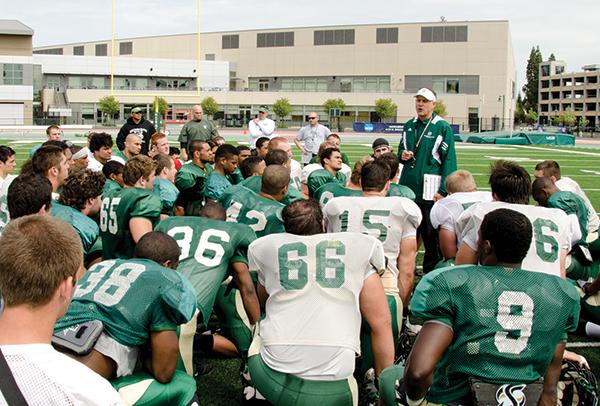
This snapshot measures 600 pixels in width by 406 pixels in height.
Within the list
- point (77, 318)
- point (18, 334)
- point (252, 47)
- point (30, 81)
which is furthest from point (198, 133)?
point (252, 47)

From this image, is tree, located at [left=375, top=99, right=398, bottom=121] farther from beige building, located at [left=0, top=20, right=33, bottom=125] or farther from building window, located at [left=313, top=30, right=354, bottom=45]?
beige building, located at [left=0, top=20, right=33, bottom=125]

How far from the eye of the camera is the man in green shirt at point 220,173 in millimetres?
6531

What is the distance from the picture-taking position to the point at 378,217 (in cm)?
464

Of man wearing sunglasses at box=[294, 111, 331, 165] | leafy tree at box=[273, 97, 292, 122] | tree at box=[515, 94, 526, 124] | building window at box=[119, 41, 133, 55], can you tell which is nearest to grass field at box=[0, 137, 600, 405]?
man wearing sunglasses at box=[294, 111, 331, 165]

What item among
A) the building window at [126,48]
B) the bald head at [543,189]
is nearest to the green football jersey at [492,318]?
the bald head at [543,189]

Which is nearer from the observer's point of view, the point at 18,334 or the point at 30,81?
the point at 18,334

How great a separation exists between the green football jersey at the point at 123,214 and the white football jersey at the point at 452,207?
2173 mm

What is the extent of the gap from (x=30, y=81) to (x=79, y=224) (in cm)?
6399

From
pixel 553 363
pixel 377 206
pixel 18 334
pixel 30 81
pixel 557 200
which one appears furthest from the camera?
pixel 30 81

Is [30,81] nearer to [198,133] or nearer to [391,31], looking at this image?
[391,31]

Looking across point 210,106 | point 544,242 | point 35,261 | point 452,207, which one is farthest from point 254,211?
point 210,106

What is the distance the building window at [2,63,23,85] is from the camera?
62.1 metres

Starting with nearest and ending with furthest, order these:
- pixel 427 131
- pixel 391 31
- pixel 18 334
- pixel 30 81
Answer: pixel 18 334
pixel 427 131
pixel 30 81
pixel 391 31

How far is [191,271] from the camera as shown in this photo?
4.14m
